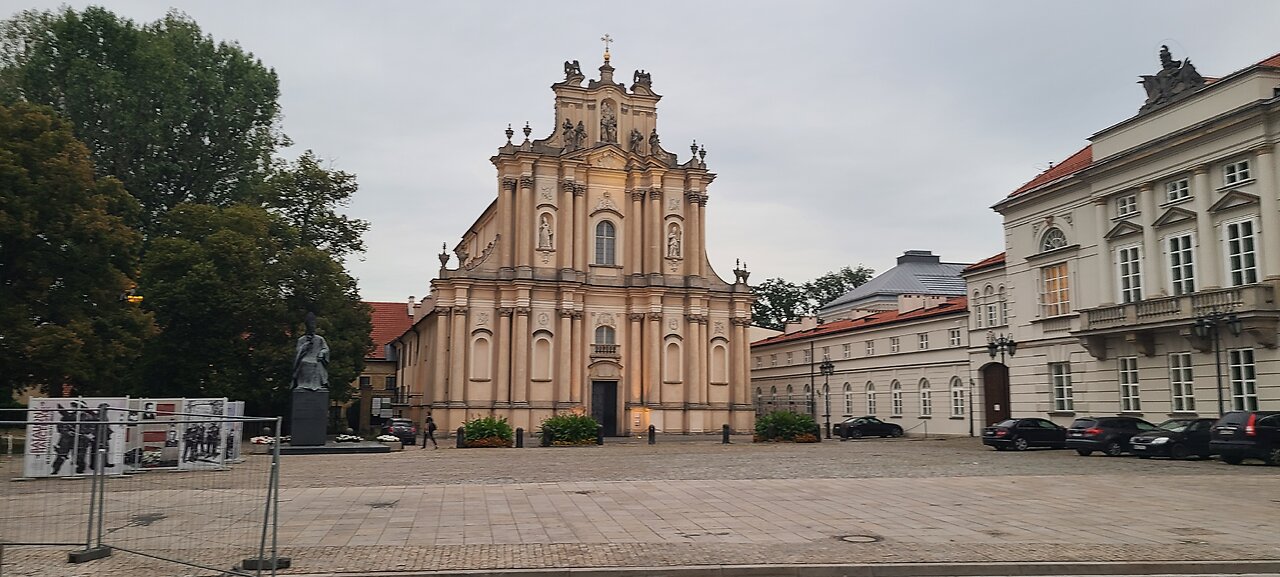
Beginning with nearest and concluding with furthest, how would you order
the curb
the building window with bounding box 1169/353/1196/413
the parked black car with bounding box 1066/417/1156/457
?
the curb
the parked black car with bounding box 1066/417/1156/457
the building window with bounding box 1169/353/1196/413

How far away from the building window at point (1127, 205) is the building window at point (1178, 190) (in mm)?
1484

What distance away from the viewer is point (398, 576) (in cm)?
917

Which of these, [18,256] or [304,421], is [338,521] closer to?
[304,421]

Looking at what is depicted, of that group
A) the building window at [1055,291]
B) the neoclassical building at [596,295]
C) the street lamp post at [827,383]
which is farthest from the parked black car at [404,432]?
the building window at [1055,291]

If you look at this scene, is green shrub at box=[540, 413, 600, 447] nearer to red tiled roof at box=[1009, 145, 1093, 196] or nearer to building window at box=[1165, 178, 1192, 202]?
red tiled roof at box=[1009, 145, 1093, 196]

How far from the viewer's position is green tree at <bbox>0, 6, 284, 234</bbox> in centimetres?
4212

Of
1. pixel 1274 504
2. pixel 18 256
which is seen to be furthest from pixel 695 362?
pixel 1274 504

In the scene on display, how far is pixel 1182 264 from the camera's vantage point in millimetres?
29828

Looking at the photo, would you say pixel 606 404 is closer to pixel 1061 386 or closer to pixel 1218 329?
pixel 1061 386

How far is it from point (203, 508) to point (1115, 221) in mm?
32592

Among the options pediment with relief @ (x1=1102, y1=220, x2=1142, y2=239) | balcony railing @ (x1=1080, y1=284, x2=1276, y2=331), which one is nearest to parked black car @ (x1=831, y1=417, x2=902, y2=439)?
balcony railing @ (x1=1080, y1=284, x2=1276, y2=331)

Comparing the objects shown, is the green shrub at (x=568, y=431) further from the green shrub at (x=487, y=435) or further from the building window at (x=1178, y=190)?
the building window at (x=1178, y=190)

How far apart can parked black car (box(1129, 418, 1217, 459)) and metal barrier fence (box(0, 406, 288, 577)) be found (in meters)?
25.2

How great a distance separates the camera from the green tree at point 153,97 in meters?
42.1
